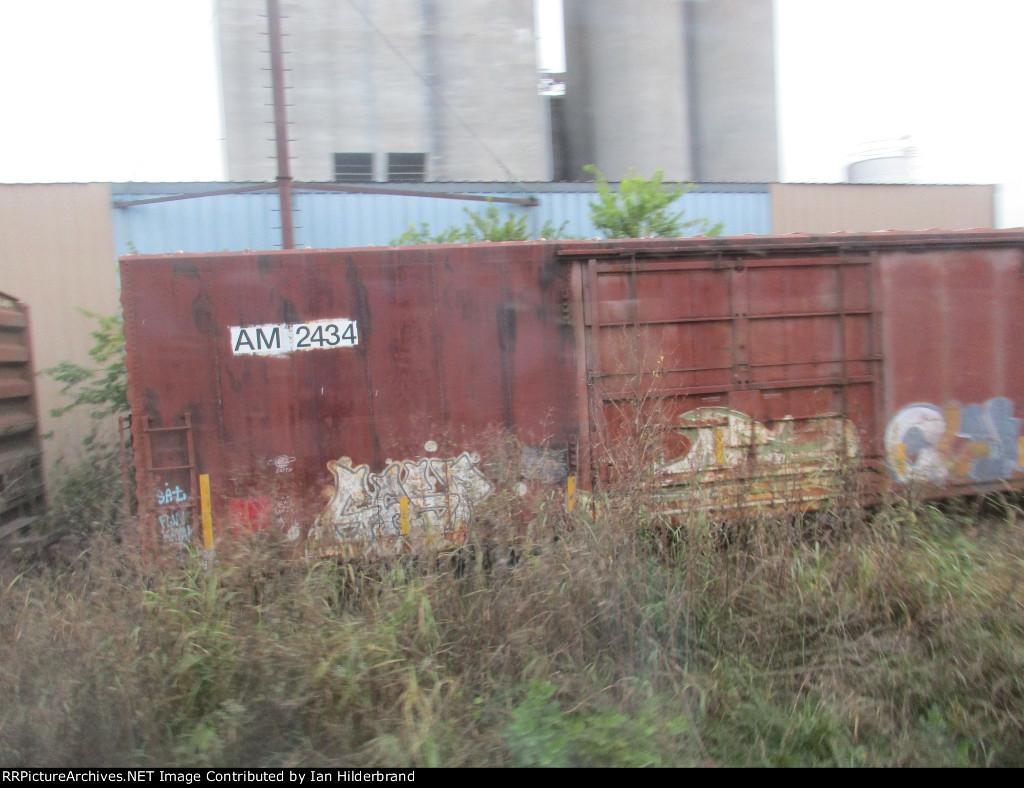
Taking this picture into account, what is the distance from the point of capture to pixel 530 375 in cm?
553

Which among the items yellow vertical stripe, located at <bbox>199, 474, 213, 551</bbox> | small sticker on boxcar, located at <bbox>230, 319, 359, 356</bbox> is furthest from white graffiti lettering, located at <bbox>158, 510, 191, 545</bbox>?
small sticker on boxcar, located at <bbox>230, 319, 359, 356</bbox>

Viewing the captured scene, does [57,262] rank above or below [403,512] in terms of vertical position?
above

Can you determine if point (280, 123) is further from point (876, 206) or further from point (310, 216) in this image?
point (876, 206)

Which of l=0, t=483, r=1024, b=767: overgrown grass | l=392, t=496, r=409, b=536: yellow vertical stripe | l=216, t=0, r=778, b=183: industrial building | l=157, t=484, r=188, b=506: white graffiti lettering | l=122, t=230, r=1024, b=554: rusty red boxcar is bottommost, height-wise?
l=0, t=483, r=1024, b=767: overgrown grass

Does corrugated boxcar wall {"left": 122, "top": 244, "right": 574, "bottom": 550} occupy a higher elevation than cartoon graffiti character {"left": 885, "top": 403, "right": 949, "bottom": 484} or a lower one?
higher

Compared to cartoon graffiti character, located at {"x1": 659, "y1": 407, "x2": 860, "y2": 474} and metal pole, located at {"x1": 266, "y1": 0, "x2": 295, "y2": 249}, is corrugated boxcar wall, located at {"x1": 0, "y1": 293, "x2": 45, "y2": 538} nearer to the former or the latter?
metal pole, located at {"x1": 266, "y1": 0, "x2": 295, "y2": 249}

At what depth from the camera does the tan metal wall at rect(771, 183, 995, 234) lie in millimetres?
13156

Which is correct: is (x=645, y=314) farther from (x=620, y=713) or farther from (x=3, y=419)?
(x=3, y=419)

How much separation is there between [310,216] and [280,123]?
3092 millimetres

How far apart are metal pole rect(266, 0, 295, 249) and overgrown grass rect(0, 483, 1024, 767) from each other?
490 cm

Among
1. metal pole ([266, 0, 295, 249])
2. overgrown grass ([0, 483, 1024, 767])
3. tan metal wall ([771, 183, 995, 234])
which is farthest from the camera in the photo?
tan metal wall ([771, 183, 995, 234])

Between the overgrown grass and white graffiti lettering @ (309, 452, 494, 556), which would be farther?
white graffiti lettering @ (309, 452, 494, 556)

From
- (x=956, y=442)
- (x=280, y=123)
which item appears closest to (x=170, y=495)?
(x=280, y=123)

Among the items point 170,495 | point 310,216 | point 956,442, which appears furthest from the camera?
point 310,216
